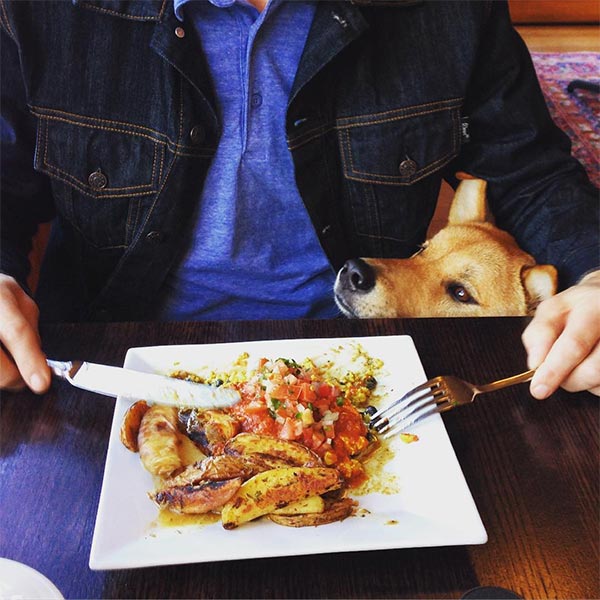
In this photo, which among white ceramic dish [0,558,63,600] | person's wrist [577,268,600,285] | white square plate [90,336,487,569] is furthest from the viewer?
person's wrist [577,268,600,285]

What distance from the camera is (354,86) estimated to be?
1243 mm

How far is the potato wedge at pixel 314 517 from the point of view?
682mm

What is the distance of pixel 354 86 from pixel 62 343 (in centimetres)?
77

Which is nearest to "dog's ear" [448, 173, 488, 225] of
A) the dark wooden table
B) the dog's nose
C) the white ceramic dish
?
the dog's nose

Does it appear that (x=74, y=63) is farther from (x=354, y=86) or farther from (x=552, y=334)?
(x=552, y=334)

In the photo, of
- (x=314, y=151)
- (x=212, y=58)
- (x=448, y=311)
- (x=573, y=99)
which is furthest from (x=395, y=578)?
(x=573, y=99)

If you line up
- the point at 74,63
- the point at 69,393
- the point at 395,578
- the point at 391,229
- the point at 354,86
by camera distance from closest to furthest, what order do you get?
the point at 395,578 < the point at 69,393 < the point at 74,63 < the point at 354,86 < the point at 391,229

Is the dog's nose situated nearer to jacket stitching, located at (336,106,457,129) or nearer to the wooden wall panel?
jacket stitching, located at (336,106,457,129)

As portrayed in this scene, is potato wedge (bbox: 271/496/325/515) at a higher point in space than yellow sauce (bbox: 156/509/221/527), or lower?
higher

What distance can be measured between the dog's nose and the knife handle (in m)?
0.61

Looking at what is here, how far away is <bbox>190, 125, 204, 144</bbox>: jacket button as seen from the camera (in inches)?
45.7

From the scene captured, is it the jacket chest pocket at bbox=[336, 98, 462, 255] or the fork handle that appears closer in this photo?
the fork handle

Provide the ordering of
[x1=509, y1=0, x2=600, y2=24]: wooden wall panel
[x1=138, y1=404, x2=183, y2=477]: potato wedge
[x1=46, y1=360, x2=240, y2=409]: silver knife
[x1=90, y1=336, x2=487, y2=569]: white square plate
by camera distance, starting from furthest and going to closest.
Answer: [x1=509, y1=0, x2=600, y2=24]: wooden wall panel
[x1=46, y1=360, x2=240, y2=409]: silver knife
[x1=138, y1=404, x2=183, y2=477]: potato wedge
[x1=90, y1=336, x2=487, y2=569]: white square plate

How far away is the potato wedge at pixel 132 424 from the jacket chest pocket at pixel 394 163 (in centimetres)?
73
